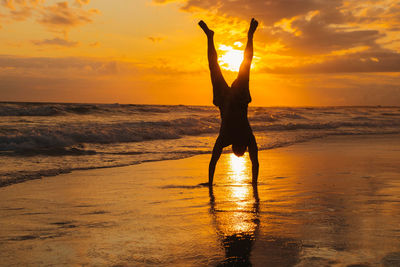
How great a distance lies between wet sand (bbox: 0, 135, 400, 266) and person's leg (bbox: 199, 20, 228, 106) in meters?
1.70

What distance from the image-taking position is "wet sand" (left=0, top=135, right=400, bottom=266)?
3609 mm

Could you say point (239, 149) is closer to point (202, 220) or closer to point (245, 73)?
point (245, 73)

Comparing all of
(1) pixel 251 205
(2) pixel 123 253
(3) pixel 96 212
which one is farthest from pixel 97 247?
(1) pixel 251 205

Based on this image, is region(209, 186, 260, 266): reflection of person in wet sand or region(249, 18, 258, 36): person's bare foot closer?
region(209, 186, 260, 266): reflection of person in wet sand

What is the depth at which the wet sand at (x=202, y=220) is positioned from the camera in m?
3.61

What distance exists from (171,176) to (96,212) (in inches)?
135

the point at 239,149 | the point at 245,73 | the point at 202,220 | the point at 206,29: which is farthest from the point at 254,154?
the point at 202,220

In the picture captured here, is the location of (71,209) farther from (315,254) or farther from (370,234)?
(370,234)

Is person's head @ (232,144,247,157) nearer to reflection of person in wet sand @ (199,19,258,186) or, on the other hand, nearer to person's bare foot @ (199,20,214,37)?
reflection of person in wet sand @ (199,19,258,186)

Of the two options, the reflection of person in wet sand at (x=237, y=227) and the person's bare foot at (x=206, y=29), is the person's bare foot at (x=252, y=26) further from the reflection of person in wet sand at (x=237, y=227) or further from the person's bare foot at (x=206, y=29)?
the reflection of person in wet sand at (x=237, y=227)

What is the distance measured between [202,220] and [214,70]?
10.8ft

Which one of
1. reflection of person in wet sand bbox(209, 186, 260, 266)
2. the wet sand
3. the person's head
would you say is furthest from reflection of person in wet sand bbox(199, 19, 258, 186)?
reflection of person in wet sand bbox(209, 186, 260, 266)

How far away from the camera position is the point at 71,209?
18.2ft

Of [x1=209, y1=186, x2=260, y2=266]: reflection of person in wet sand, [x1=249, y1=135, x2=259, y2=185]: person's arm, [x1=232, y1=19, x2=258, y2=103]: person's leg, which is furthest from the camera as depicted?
[x1=249, y1=135, x2=259, y2=185]: person's arm
